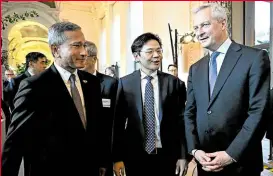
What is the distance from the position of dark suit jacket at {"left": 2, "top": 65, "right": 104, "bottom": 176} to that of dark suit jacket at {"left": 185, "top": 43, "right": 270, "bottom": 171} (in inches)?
24.1

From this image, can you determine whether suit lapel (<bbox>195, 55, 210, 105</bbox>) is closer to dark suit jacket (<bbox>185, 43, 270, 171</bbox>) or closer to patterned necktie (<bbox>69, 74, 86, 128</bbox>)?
dark suit jacket (<bbox>185, 43, 270, 171</bbox>)

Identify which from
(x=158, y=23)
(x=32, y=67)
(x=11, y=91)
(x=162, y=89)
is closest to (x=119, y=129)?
(x=162, y=89)

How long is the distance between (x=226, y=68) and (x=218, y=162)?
0.47 m

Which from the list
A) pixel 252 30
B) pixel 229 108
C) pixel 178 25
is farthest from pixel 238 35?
pixel 229 108

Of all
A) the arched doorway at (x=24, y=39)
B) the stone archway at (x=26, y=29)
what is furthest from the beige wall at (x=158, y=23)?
the arched doorway at (x=24, y=39)

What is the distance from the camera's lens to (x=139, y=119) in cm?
177

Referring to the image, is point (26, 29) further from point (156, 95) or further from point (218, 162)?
point (218, 162)

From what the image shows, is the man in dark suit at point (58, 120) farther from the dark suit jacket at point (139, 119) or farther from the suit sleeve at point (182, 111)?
the suit sleeve at point (182, 111)

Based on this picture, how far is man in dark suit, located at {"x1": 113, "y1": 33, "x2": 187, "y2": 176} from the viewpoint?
177 centimetres

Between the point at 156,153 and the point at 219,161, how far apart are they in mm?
508

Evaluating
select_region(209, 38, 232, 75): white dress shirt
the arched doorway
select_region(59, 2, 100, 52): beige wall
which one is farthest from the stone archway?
select_region(209, 38, 232, 75): white dress shirt

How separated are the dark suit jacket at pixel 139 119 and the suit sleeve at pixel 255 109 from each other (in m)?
0.51

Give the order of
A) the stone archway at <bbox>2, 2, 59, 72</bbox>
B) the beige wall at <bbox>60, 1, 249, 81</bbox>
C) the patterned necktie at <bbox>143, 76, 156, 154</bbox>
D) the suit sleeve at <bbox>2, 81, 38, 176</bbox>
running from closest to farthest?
the suit sleeve at <bbox>2, 81, 38, 176</bbox> < the patterned necktie at <bbox>143, 76, 156, 154</bbox> < the beige wall at <bbox>60, 1, 249, 81</bbox> < the stone archway at <bbox>2, 2, 59, 72</bbox>

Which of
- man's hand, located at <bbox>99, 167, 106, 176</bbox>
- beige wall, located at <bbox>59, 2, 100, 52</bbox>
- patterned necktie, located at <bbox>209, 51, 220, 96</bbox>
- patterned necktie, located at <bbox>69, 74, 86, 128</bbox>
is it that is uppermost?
beige wall, located at <bbox>59, 2, 100, 52</bbox>
